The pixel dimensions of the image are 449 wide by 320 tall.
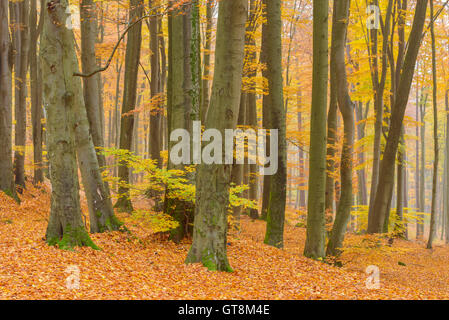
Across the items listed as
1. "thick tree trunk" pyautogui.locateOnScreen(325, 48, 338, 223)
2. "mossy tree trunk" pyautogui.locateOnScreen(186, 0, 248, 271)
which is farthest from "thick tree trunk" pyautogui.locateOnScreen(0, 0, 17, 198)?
"thick tree trunk" pyautogui.locateOnScreen(325, 48, 338, 223)

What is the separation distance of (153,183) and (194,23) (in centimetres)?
370

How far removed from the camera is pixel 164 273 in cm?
591

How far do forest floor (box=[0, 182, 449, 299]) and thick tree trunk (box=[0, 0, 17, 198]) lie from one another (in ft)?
6.61

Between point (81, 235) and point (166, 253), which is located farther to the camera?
point (166, 253)

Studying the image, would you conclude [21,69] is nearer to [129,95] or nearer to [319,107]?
[129,95]

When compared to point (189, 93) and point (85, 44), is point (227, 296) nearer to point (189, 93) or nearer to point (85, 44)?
point (189, 93)

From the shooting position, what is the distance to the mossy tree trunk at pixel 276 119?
849 cm

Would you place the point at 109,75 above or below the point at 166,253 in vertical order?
above

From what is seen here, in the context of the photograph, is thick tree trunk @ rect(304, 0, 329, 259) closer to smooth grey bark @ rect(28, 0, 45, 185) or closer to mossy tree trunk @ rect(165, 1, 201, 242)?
mossy tree trunk @ rect(165, 1, 201, 242)

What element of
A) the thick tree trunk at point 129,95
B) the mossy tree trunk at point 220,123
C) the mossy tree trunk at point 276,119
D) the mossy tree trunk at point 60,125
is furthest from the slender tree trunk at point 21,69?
the mossy tree trunk at point 220,123

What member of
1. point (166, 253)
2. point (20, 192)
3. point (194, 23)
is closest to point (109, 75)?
point (20, 192)

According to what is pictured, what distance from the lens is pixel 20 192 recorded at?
40.6ft

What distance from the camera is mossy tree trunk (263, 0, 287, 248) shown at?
849cm
